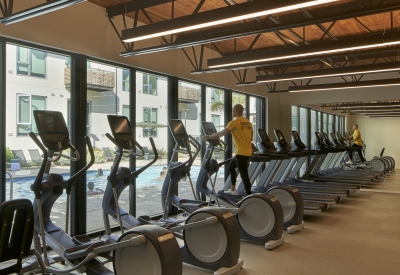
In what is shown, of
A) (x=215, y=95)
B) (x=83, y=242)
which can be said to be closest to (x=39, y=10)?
(x=83, y=242)

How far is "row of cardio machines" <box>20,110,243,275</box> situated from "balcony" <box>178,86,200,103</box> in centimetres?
325

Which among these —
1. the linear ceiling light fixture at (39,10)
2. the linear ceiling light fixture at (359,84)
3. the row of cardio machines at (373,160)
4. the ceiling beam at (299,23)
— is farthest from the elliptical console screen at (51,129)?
the row of cardio machines at (373,160)

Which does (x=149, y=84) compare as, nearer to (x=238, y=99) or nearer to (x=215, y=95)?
(x=215, y=95)

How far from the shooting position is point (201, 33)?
7.16 metres

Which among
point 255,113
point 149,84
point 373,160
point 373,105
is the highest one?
point 149,84

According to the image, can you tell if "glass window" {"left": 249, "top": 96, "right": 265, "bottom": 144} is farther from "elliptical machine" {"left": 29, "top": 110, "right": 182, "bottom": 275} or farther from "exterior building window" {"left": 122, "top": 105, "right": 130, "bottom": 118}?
"elliptical machine" {"left": 29, "top": 110, "right": 182, "bottom": 275}

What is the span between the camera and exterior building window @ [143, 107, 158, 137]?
21.2ft

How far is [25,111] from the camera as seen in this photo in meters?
4.70

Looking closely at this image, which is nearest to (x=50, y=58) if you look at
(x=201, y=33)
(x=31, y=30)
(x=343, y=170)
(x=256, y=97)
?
(x=31, y=30)

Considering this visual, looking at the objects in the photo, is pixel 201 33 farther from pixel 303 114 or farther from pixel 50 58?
pixel 303 114

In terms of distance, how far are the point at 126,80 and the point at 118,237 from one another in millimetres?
3210

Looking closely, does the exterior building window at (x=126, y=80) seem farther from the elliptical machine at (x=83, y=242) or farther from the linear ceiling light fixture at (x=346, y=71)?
the linear ceiling light fixture at (x=346, y=71)

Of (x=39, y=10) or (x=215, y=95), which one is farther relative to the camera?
(x=215, y=95)

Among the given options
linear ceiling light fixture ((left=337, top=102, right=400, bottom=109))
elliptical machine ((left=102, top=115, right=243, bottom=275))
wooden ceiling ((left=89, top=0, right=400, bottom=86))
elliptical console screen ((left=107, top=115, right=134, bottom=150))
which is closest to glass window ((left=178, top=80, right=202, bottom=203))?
wooden ceiling ((left=89, top=0, right=400, bottom=86))
